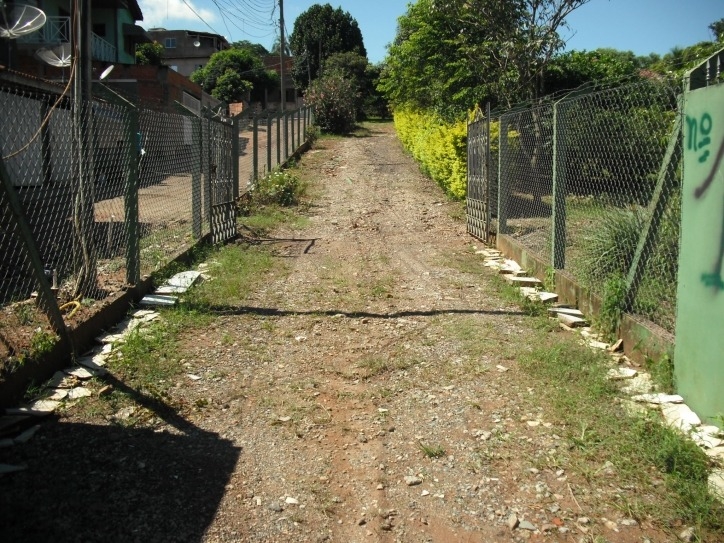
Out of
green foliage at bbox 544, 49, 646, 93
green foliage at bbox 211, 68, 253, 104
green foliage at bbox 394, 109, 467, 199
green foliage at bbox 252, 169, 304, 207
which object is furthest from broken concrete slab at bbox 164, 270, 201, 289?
green foliage at bbox 211, 68, 253, 104

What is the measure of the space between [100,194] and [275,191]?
7.06 metres

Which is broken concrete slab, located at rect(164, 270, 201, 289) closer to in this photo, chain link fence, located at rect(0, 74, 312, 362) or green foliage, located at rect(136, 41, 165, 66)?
chain link fence, located at rect(0, 74, 312, 362)

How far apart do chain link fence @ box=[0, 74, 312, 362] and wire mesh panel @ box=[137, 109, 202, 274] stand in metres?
0.02

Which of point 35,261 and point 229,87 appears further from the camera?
point 229,87

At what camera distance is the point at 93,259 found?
225 inches

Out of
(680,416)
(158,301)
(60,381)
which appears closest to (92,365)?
(60,381)

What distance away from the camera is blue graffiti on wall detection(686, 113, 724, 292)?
12.3 ft

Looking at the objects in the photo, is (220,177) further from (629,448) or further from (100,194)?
(629,448)

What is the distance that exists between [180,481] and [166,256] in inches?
190

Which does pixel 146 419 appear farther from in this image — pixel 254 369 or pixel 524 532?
pixel 524 532

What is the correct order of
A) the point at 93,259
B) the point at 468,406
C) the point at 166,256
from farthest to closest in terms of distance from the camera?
the point at 166,256, the point at 93,259, the point at 468,406

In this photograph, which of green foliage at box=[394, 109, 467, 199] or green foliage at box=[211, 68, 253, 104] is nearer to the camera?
green foliage at box=[394, 109, 467, 199]

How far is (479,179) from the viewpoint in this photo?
10.9 m

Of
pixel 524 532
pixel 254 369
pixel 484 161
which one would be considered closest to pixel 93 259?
pixel 254 369
